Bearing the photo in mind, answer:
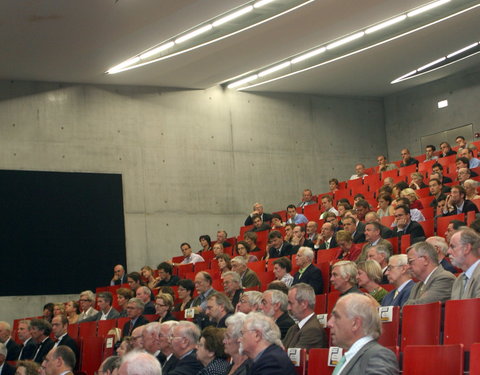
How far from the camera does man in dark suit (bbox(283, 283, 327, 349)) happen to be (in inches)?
180

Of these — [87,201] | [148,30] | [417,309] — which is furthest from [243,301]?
[87,201]

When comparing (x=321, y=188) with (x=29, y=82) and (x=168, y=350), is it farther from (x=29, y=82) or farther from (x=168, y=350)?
(x=168, y=350)

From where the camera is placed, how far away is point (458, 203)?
7273 mm

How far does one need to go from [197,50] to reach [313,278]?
19.0ft

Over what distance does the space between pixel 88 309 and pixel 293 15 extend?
16.6 feet

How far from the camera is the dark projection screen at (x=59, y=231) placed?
11.9 m

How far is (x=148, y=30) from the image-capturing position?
10.4 m

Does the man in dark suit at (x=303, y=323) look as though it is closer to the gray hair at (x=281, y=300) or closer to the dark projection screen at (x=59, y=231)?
the gray hair at (x=281, y=300)

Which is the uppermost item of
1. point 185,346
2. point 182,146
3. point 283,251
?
point 182,146

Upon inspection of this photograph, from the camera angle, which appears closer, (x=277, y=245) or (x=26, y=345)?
(x=26, y=345)

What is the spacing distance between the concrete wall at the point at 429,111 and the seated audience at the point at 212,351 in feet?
35.4

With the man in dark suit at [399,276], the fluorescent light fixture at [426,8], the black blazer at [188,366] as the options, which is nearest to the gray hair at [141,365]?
the black blazer at [188,366]

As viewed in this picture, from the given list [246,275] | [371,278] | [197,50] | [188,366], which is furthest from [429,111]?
[188,366]

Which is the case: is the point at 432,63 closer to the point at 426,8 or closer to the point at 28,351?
the point at 426,8
